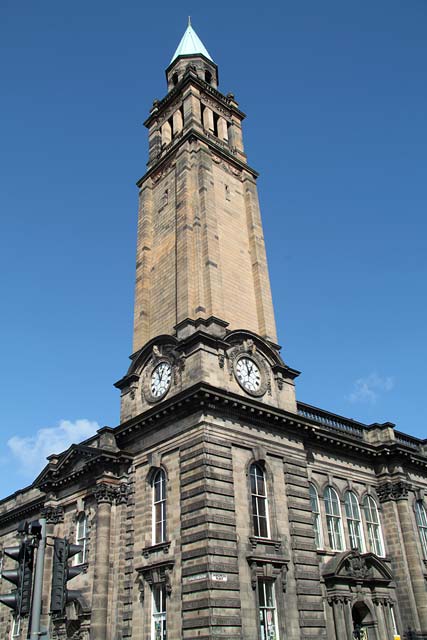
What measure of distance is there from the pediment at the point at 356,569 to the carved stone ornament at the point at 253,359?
846cm

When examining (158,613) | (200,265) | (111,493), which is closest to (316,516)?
(158,613)

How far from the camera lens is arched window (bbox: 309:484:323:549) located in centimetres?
2894

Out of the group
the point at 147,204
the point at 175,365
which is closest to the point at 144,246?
the point at 147,204

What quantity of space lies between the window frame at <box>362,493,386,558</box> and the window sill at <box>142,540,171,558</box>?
41.7ft

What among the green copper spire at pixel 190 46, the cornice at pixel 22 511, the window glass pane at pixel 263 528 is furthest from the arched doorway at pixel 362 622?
the green copper spire at pixel 190 46

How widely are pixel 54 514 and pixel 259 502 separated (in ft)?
41.2

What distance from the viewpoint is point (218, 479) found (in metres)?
24.2

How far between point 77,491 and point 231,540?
11359mm

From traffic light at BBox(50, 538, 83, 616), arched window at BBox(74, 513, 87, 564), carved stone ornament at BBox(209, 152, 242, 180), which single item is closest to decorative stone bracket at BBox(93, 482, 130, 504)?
arched window at BBox(74, 513, 87, 564)

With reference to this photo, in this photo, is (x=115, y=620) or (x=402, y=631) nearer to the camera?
(x=115, y=620)

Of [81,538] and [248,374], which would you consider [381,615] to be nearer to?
[248,374]

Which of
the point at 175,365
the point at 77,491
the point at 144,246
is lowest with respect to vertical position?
the point at 77,491

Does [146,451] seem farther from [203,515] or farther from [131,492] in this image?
[203,515]

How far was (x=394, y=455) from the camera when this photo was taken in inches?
1357
